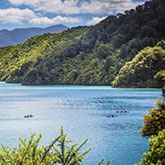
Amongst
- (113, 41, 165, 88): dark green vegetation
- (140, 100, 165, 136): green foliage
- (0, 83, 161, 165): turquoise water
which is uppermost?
(113, 41, 165, 88): dark green vegetation

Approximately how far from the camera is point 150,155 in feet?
87.0

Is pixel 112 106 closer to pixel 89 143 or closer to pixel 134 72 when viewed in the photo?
pixel 89 143

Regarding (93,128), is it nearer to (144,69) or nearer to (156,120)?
(156,120)

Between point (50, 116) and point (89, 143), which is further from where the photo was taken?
point (50, 116)

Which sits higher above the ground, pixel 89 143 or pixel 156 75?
pixel 156 75

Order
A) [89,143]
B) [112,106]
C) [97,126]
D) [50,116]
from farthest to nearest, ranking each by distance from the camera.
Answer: [112,106]
[50,116]
[97,126]
[89,143]

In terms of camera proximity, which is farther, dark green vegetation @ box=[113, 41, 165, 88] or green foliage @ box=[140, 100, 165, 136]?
dark green vegetation @ box=[113, 41, 165, 88]

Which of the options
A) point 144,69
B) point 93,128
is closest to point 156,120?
point 93,128

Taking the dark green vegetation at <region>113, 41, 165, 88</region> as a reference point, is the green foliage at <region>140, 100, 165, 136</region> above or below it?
below

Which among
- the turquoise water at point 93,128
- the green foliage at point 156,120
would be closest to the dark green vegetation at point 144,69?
the turquoise water at point 93,128

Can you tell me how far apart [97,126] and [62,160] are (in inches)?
2046

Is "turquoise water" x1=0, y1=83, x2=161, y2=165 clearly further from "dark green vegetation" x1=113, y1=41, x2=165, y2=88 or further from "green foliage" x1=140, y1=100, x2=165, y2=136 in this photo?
"dark green vegetation" x1=113, y1=41, x2=165, y2=88

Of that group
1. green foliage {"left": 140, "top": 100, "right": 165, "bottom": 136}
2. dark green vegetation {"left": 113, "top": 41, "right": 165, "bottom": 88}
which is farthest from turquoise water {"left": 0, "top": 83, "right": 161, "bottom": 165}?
dark green vegetation {"left": 113, "top": 41, "right": 165, "bottom": 88}

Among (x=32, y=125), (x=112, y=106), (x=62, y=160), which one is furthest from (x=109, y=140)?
(x=112, y=106)
